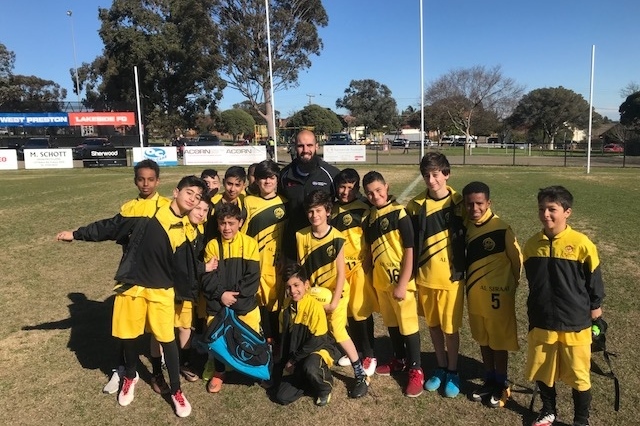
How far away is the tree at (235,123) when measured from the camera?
7812 centimetres

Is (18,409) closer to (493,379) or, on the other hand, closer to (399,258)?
(399,258)

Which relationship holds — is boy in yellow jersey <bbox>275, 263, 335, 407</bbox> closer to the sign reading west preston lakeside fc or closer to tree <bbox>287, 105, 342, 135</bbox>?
the sign reading west preston lakeside fc

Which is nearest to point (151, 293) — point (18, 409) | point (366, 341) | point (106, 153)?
point (18, 409)

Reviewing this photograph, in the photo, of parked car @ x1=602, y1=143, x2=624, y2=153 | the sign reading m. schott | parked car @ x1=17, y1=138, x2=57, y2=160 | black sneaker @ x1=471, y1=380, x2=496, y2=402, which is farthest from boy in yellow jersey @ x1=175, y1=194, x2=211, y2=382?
parked car @ x1=602, y1=143, x2=624, y2=153

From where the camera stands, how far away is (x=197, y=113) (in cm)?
4962

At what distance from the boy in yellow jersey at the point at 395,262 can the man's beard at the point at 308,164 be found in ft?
1.76

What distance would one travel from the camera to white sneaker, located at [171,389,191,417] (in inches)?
127

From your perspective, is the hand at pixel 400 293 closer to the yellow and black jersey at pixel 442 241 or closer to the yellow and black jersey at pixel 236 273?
the yellow and black jersey at pixel 442 241


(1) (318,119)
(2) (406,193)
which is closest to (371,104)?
(1) (318,119)

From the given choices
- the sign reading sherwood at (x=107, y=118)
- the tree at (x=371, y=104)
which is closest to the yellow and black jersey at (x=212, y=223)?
the sign reading sherwood at (x=107, y=118)

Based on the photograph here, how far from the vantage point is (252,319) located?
3.56m

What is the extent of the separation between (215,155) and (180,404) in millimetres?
26396

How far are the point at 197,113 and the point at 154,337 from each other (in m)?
49.0

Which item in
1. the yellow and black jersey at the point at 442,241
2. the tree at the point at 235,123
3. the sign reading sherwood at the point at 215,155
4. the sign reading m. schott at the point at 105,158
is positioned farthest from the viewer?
the tree at the point at 235,123
